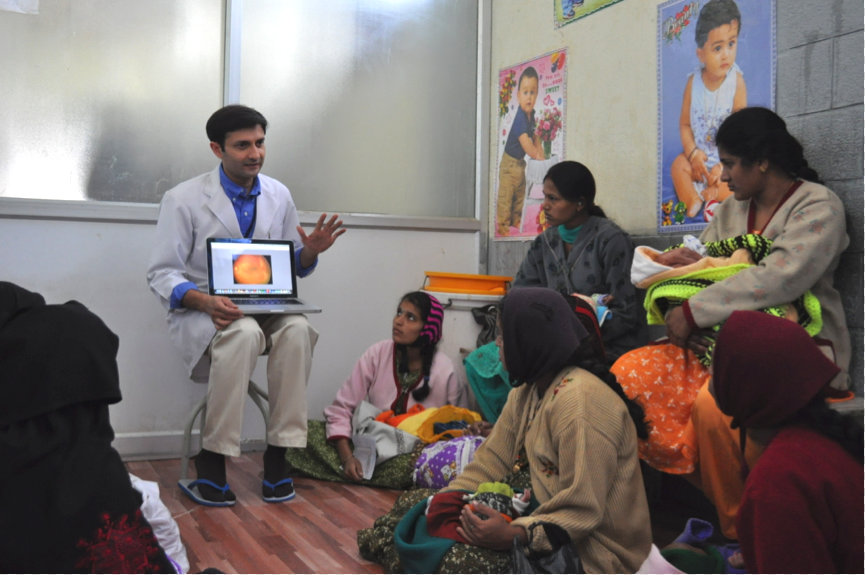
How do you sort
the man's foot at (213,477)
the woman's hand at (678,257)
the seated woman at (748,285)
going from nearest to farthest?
the seated woman at (748,285) < the woman's hand at (678,257) < the man's foot at (213,477)

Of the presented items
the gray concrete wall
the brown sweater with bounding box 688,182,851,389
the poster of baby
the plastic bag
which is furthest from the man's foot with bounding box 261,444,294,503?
the gray concrete wall

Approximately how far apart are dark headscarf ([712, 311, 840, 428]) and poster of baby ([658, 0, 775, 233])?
61.7 inches

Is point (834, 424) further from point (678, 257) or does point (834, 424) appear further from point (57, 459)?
point (57, 459)

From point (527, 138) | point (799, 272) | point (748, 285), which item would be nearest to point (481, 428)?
point (748, 285)

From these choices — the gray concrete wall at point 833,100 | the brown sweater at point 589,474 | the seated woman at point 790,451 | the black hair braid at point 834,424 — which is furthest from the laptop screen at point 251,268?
the black hair braid at point 834,424

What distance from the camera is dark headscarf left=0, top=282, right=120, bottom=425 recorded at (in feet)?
5.45

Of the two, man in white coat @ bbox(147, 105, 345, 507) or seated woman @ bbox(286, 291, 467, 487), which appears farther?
seated woman @ bbox(286, 291, 467, 487)

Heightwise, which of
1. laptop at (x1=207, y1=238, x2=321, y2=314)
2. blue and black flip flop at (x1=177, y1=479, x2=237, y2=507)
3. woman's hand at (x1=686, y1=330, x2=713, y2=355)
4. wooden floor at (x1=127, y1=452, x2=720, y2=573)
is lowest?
wooden floor at (x1=127, y1=452, x2=720, y2=573)

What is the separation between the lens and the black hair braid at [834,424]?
1.44 meters

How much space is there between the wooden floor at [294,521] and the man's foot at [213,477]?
0.04 m

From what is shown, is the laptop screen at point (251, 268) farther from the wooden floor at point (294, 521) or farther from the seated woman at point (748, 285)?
the seated woman at point (748, 285)

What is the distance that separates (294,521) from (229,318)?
792mm

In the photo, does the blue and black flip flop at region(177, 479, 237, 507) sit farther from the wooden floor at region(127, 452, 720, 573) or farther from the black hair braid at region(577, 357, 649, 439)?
the black hair braid at region(577, 357, 649, 439)

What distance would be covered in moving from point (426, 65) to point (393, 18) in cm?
30
